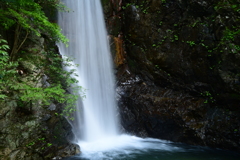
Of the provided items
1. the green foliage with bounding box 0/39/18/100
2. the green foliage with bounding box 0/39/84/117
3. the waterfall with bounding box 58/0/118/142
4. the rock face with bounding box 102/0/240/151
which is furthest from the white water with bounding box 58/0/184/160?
the green foliage with bounding box 0/39/18/100

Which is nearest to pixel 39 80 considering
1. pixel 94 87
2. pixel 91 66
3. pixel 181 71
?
pixel 94 87

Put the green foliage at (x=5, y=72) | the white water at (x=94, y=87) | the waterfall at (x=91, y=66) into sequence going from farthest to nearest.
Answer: the waterfall at (x=91, y=66), the white water at (x=94, y=87), the green foliage at (x=5, y=72)

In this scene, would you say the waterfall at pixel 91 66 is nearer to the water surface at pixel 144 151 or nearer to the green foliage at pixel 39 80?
the water surface at pixel 144 151

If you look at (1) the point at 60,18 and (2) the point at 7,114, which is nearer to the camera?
(2) the point at 7,114

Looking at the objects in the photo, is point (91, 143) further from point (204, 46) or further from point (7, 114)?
point (204, 46)

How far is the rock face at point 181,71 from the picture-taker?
7346 millimetres

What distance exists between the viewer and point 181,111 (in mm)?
8336

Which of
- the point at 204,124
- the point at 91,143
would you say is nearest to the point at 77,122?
the point at 91,143

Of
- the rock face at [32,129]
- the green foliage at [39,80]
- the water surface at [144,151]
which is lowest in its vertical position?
the water surface at [144,151]

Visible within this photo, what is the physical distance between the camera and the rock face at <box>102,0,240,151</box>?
735 centimetres

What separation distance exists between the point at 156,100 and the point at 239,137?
3.80m

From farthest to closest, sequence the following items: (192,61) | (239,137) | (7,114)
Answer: (192,61)
(239,137)
(7,114)

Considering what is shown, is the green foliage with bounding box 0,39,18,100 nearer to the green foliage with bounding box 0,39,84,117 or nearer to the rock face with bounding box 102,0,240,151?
the green foliage with bounding box 0,39,84,117

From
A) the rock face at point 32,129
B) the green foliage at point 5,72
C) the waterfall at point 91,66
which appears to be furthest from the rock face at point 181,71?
the green foliage at point 5,72
